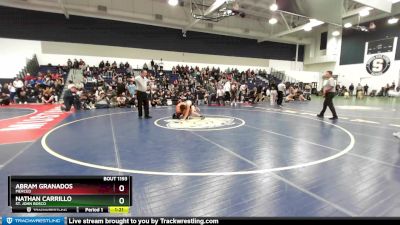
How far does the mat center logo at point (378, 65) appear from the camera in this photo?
23566 millimetres

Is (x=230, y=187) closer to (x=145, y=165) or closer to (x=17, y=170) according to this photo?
(x=145, y=165)

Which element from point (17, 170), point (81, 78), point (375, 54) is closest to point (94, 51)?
point (81, 78)

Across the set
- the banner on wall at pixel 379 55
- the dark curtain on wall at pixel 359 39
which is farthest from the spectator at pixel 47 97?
the banner on wall at pixel 379 55

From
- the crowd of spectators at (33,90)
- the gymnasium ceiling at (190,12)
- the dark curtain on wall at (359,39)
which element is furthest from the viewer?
the dark curtain on wall at (359,39)

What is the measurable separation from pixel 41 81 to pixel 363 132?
18246 millimetres

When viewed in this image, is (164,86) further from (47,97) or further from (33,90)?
(33,90)

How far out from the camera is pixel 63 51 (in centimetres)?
1992

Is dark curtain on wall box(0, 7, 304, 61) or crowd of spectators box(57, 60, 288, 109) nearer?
crowd of spectators box(57, 60, 288, 109)
